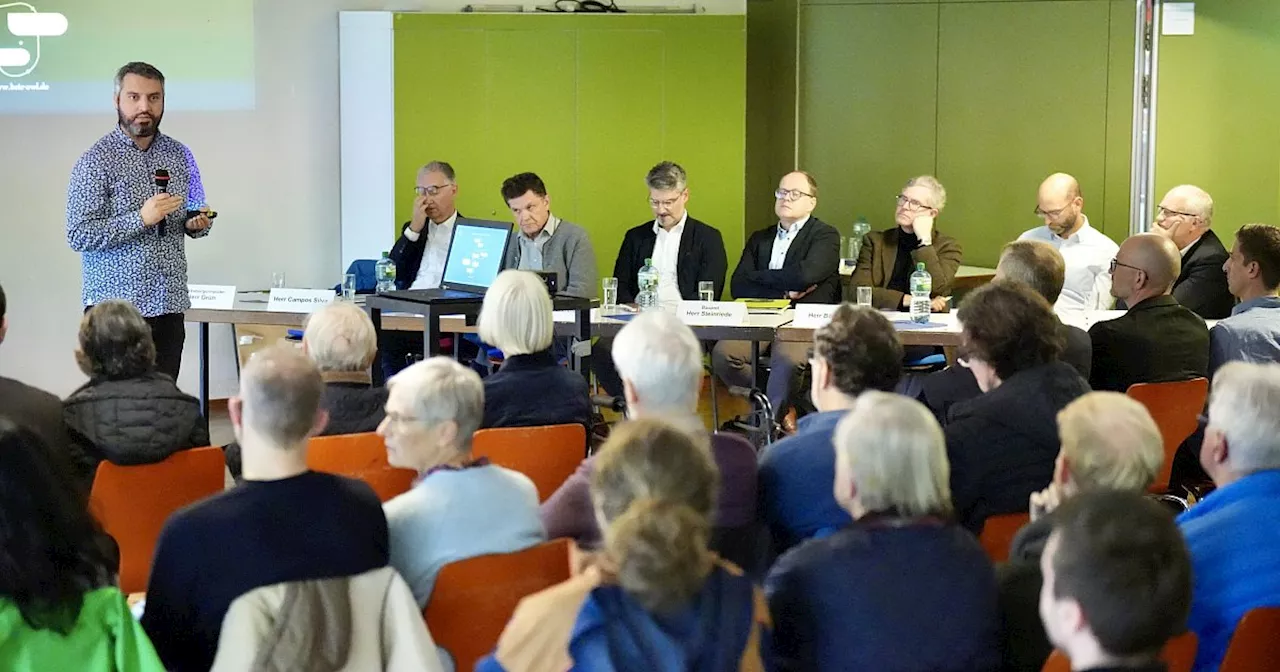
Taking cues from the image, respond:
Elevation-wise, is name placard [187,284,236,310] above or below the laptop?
below

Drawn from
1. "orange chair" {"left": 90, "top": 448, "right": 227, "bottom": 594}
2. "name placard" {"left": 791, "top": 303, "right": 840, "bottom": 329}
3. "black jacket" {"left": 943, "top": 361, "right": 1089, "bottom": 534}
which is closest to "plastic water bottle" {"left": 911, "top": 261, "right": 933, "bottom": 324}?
"name placard" {"left": 791, "top": 303, "right": 840, "bottom": 329}

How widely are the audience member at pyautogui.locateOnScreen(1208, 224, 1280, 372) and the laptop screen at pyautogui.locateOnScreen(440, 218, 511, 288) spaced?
2605 mm

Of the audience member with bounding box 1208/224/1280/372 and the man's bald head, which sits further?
the audience member with bounding box 1208/224/1280/372

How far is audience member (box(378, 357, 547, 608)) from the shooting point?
2.57m

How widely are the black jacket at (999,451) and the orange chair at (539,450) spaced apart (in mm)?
941

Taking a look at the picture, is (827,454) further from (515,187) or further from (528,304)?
(515,187)

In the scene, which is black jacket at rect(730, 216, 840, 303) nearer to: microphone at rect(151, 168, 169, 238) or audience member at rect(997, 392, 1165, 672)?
microphone at rect(151, 168, 169, 238)

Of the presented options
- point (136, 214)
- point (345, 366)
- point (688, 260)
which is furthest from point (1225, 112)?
point (345, 366)

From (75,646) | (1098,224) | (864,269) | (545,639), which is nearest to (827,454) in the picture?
(545,639)

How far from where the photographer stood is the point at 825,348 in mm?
3332

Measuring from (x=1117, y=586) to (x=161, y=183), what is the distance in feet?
14.3

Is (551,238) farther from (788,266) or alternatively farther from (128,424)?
(128,424)

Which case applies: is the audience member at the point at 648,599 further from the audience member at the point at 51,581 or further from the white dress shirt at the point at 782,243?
the white dress shirt at the point at 782,243

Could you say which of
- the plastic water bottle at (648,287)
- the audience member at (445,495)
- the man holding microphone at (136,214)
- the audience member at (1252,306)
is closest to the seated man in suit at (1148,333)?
the audience member at (1252,306)
